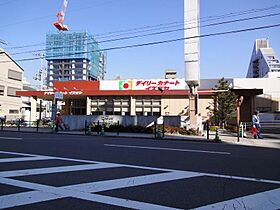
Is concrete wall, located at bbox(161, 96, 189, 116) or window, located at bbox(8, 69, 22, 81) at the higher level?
window, located at bbox(8, 69, 22, 81)

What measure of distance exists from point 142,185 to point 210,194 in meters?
1.36

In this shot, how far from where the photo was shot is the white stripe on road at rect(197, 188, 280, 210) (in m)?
4.16

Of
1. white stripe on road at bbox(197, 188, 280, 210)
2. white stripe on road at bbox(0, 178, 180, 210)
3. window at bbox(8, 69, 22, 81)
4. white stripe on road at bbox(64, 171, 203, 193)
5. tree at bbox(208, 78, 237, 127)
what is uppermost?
window at bbox(8, 69, 22, 81)

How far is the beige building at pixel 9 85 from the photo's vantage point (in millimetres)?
58156

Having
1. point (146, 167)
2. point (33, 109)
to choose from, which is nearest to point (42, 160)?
point (146, 167)

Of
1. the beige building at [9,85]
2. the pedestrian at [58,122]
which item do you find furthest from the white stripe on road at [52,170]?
the beige building at [9,85]

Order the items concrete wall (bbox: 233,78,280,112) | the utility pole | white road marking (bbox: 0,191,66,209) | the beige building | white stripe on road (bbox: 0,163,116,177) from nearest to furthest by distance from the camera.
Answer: white road marking (bbox: 0,191,66,209) → white stripe on road (bbox: 0,163,116,177) → the utility pole → concrete wall (bbox: 233,78,280,112) → the beige building

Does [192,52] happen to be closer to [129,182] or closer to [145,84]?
[145,84]

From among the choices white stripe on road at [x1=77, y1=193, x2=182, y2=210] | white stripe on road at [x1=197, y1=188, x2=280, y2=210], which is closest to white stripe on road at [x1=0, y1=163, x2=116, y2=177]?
white stripe on road at [x1=77, y1=193, x2=182, y2=210]

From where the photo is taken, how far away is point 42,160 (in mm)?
8117

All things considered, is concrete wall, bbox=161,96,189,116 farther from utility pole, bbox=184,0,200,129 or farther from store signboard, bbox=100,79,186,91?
utility pole, bbox=184,0,200,129

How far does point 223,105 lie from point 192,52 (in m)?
10.3

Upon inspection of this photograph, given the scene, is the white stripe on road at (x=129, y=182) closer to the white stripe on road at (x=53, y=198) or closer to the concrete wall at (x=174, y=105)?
the white stripe on road at (x=53, y=198)

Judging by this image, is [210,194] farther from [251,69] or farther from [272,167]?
[251,69]
